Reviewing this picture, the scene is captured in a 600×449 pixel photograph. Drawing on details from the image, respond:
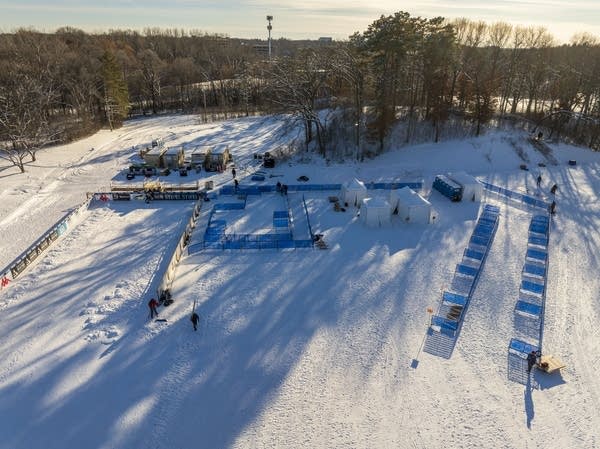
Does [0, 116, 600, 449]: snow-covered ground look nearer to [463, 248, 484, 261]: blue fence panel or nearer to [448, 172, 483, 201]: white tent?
[463, 248, 484, 261]: blue fence panel

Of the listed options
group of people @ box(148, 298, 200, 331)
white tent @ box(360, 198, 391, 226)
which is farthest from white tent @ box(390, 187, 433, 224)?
group of people @ box(148, 298, 200, 331)

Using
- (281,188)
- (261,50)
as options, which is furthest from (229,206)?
(261,50)

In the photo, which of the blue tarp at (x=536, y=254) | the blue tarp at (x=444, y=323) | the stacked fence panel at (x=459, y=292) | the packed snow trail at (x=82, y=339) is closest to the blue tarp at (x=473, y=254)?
the stacked fence panel at (x=459, y=292)

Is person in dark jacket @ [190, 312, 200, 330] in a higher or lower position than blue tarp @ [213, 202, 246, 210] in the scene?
lower

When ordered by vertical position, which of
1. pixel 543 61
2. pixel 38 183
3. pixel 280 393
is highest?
pixel 543 61

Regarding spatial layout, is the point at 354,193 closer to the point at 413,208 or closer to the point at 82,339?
the point at 413,208

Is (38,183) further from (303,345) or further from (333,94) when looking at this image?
(333,94)

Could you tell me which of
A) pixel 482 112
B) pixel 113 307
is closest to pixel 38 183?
pixel 113 307
